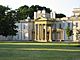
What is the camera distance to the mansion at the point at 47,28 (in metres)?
110

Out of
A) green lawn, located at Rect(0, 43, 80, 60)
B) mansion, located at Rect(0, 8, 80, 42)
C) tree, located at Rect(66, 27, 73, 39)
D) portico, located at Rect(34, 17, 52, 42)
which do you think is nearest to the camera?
green lawn, located at Rect(0, 43, 80, 60)

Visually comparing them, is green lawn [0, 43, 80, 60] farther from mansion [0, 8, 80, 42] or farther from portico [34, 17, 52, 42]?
portico [34, 17, 52, 42]

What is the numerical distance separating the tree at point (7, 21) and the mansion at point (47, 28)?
12.1 m

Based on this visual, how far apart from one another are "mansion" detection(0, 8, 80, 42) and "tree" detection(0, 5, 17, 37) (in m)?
12.1

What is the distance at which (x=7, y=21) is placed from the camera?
97.3 m

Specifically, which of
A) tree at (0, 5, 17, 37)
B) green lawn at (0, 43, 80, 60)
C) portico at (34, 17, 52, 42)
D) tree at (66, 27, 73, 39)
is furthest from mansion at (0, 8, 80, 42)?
green lawn at (0, 43, 80, 60)

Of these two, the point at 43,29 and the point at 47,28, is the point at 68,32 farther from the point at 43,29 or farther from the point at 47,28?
the point at 43,29

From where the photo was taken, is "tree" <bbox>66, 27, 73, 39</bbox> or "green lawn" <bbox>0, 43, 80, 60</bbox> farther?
"tree" <bbox>66, 27, 73, 39</bbox>

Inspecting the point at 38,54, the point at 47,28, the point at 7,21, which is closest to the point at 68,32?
the point at 47,28

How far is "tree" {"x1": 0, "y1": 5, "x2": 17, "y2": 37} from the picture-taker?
96.5m

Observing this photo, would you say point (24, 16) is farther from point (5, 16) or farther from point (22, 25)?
point (5, 16)

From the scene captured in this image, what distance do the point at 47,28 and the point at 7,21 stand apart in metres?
19.2

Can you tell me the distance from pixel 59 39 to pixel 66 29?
15.5 ft

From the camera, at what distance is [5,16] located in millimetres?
99500
